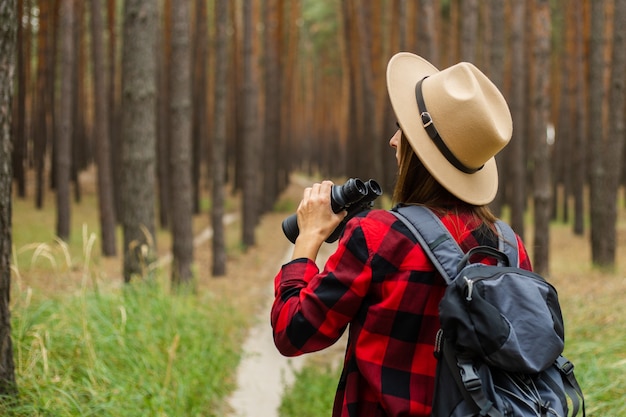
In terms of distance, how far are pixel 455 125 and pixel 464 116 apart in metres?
0.04

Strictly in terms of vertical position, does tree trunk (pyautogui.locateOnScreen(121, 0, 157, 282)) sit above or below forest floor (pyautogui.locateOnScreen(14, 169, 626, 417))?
above

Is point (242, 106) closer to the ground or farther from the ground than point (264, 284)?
farther from the ground

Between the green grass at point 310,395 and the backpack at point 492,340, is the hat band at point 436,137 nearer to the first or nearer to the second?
the backpack at point 492,340

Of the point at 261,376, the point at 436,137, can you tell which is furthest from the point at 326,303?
the point at 261,376

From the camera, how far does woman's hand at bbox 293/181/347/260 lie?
2.18 metres

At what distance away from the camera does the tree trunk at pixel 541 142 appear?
10.1 m

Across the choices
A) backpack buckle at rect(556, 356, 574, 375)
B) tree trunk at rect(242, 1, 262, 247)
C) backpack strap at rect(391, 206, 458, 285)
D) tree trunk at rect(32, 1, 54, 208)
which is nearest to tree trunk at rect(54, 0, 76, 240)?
tree trunk at rect(242, 1, 262, 247)

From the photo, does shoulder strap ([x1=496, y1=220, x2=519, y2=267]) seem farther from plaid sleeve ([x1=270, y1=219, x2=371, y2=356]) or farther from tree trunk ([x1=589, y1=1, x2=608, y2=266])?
tree trunk ([x1=589, y1=1, x2=608, y2=266])

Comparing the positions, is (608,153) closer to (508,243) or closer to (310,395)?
(310,395)

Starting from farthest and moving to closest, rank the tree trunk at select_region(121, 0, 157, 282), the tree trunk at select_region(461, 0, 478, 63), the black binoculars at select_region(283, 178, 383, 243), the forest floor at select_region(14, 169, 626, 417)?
the tree trunk at select_region(461, 0, 478, 63) < the tree trunk at select_region(121, 0, 157, 282) < the forest floor at select_region(14, 169, 626, 417) < the black binoculars at select_region(283, 178, 383, 243)

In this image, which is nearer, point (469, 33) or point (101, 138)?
point (469, 33)

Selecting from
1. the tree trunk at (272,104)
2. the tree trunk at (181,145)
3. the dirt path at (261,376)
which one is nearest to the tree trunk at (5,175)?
the dirt path at (261,376)

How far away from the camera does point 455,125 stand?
2000 mm

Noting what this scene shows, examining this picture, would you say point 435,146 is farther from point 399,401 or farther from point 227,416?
point 227,416
